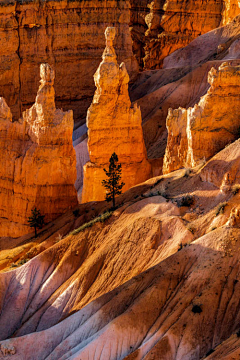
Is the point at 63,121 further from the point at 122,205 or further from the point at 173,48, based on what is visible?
the point at 173,48

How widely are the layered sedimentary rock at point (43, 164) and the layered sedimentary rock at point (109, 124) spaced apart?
181 centimetres

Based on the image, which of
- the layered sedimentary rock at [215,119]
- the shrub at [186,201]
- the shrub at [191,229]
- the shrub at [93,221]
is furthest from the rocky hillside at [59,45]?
the shrub at [191,229]

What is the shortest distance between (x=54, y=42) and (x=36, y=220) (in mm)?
25335

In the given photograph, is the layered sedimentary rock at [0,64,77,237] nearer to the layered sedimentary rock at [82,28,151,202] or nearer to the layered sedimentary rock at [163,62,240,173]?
the layered sedimentary rock at [82,28,151,202]

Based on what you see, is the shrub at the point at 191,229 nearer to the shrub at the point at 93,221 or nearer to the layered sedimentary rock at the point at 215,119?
the layered sedimentary rock at the point at 215,119

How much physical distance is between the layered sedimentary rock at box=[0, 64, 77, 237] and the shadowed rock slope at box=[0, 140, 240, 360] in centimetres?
308

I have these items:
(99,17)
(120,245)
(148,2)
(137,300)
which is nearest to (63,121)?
(120,245)

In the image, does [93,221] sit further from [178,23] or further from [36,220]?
[178,23]

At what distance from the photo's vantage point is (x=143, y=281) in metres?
31.5

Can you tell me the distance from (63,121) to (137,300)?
16177 millimetres

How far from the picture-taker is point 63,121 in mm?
44062

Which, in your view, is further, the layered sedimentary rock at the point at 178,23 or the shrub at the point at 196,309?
the layered sedimentary rock at the point at 178,23

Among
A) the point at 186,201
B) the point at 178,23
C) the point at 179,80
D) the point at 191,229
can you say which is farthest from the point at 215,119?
the point at 178,23

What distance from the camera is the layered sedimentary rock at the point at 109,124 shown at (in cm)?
4606
